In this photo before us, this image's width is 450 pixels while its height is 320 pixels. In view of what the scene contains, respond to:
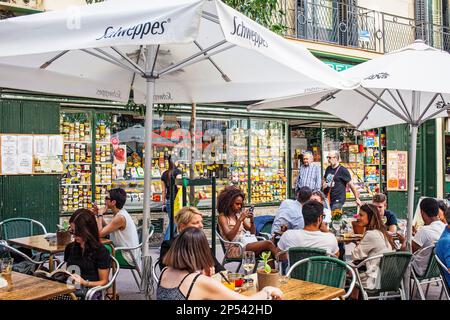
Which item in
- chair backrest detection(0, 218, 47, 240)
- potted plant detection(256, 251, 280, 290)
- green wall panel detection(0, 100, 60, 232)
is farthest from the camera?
green wall panel detection(0, 100, 60, 232)

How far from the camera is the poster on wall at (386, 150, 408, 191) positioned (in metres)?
13.9

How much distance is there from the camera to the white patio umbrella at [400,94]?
4895 mm

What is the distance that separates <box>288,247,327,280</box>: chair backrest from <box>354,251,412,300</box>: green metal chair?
479mm

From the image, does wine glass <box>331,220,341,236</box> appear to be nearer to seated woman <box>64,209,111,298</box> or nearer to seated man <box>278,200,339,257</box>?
seated man <box>278,200,339,257</box>

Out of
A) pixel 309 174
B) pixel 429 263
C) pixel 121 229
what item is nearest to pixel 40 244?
pixel 121 229

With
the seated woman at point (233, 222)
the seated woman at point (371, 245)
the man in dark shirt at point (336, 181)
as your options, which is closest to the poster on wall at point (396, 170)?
the man in dark shirt at point (336, 181)

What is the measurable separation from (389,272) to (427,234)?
3.74ft

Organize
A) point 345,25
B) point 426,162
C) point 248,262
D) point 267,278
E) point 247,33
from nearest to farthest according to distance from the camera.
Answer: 1. point 247,33
2. point 267,278
3. point 248,262
4. point 345,25
5. point 426,162

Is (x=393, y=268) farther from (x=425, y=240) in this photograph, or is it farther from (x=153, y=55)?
(x=153, y=55)

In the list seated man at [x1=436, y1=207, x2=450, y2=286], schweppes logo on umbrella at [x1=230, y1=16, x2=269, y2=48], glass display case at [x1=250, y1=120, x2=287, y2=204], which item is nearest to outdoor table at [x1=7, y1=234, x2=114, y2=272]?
schweppes logo on umbrella at [x1=230, y1=16, x2=269, y2=48]

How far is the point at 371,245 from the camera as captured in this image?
5137 millimetres

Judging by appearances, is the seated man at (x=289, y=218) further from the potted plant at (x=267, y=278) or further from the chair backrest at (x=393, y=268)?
the potted plant at (x=267, y=278)
